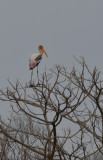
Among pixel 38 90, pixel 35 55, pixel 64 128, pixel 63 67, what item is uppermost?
pixel 35 55

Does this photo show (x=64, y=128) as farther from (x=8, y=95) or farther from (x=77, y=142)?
(x=8, y=95)

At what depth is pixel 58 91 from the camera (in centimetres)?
437

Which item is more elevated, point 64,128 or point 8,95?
point 8,95

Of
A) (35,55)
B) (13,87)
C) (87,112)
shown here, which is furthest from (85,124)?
(35,55)

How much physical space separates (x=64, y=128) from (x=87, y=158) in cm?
76

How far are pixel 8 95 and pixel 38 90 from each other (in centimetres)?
75

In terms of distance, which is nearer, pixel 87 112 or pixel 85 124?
pixel 85 124

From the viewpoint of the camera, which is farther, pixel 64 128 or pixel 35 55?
pixel 35 55

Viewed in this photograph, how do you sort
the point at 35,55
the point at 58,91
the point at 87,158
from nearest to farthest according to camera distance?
the point at 87,158, the point at 58,91, the point at 35,55

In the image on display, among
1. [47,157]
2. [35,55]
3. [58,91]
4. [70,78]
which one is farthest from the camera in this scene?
[35,55]

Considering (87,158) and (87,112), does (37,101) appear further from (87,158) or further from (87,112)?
(87,158)

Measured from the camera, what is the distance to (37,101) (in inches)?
187

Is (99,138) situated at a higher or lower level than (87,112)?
lower

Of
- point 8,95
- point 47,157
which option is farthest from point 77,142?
point 8,95
